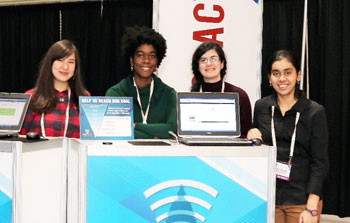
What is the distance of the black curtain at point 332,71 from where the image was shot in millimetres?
4047

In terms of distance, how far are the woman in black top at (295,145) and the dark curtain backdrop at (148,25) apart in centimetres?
221

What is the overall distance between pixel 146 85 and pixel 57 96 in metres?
0.55

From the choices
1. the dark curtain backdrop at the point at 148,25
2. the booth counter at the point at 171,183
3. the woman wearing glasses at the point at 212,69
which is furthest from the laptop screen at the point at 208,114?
the dark curtain backdrop at the point at 148,25

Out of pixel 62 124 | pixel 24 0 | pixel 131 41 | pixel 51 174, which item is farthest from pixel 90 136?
pixel 24 0

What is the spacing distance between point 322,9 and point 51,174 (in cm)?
348

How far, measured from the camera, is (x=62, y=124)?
2.23m

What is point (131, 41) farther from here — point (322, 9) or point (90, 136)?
point (322, 9)

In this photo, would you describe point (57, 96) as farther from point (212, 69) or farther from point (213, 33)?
point (213, 33)

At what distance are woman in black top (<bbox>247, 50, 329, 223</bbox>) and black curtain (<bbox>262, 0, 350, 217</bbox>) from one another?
2192mm

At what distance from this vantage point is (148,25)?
461cm

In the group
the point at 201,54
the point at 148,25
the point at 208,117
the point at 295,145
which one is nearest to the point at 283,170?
the point at 295,145

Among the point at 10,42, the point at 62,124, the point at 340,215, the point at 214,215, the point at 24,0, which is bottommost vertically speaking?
the point at 340,215

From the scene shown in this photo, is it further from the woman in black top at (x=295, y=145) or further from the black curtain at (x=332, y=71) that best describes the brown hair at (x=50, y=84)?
the black curtain at (x=332, y=71)

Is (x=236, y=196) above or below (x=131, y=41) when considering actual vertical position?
below
